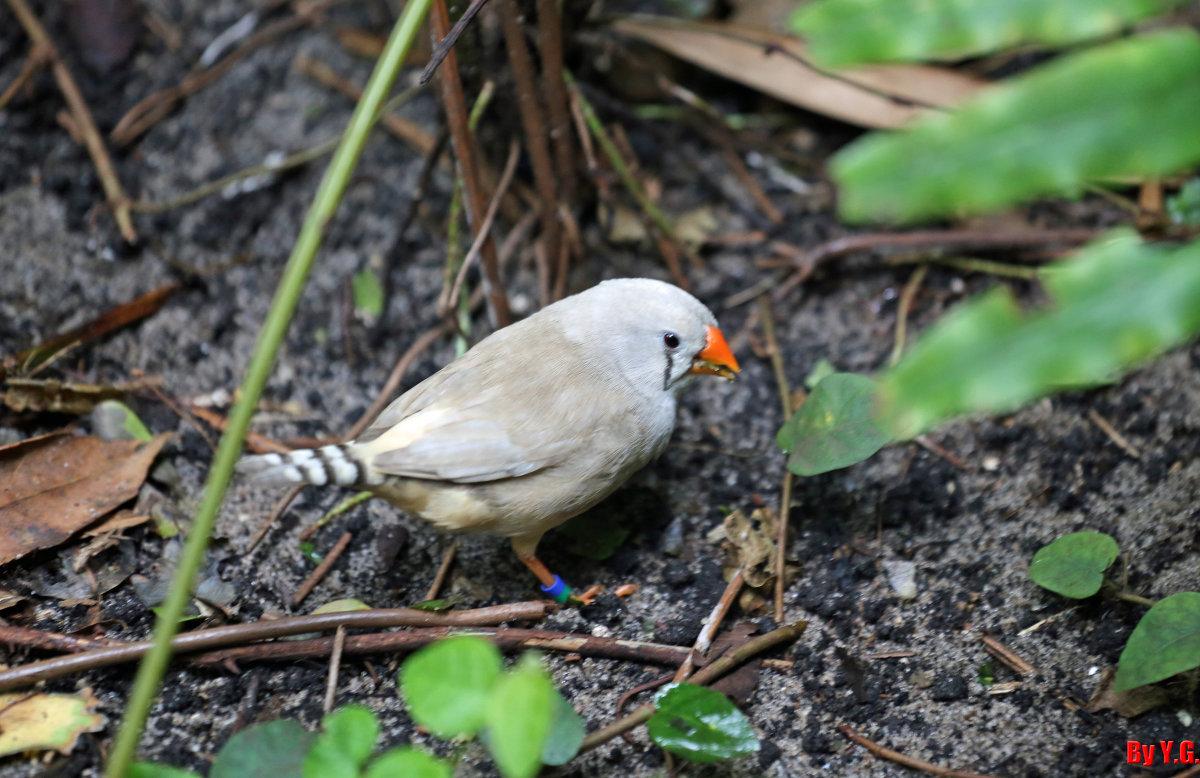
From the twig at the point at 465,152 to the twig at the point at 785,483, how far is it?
3.31ft

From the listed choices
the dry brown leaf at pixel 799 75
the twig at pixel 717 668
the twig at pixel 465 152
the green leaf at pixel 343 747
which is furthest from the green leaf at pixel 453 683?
the dry brown leaf at pixel 799 75

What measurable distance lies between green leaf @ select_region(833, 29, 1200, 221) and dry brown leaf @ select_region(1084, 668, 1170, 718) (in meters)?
1.61

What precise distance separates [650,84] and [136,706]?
3.24 metres

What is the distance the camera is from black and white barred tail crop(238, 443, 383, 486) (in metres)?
2.59

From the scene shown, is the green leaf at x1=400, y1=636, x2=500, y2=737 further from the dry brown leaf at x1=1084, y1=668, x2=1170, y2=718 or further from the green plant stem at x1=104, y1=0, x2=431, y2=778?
the dry brown leaf at x1=1084, y1=668, x2=1170, y2=718

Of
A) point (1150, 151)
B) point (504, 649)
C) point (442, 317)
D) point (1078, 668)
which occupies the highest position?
point (1150, 151)

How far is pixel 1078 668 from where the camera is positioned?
2512 mm

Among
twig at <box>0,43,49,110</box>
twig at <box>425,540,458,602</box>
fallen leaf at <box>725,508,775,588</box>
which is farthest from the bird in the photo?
twig at <box>0,43,49,110</box>

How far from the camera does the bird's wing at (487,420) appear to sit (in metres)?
2.65

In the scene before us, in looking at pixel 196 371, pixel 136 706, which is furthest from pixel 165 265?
pixel 136 706

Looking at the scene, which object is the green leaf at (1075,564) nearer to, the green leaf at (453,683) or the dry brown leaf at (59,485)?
the green leaf at (453,683)

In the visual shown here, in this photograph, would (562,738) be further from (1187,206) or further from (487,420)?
(1187,206)

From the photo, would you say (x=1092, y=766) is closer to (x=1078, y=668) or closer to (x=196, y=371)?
(x=1078, y=668)

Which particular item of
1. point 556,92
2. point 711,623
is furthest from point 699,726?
point 556,92
